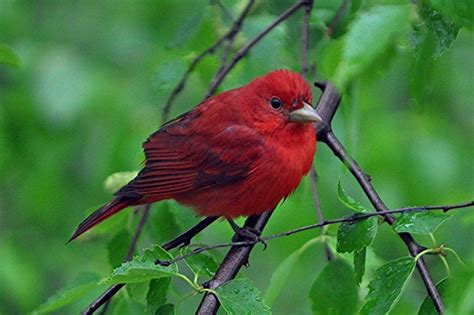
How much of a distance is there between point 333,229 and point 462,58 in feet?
10.6

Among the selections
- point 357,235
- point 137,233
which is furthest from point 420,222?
point 137,233

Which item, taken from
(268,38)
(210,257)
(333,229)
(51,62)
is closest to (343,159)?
(333,229)

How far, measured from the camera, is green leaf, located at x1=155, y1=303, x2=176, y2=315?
2.73 metres

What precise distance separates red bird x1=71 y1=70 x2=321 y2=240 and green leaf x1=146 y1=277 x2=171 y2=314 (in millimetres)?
864

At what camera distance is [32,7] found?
279 inches

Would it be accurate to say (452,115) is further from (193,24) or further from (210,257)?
(210,257)

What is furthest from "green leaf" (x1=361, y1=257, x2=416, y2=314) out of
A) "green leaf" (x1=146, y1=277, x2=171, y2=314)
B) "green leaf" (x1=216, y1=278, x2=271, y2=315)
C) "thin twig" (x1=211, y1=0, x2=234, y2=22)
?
"thin twig" (x1=211, y1=0, x2=234, y2=22)

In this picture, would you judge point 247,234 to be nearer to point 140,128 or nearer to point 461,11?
point 461,11

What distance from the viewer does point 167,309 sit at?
273cm

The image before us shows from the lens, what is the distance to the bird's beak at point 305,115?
11.6ft

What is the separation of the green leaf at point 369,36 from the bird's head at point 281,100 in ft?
4.91

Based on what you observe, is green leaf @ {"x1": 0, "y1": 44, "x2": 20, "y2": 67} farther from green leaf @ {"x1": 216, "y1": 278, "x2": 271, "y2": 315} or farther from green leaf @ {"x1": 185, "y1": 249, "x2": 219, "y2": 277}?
green leaf @ {"x1": 216, "y1": 278, "x2": 271, "y2": 315}

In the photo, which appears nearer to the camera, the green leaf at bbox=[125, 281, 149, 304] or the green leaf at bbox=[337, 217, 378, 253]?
the green leaf at bbox=[337, 217, 378, 253]

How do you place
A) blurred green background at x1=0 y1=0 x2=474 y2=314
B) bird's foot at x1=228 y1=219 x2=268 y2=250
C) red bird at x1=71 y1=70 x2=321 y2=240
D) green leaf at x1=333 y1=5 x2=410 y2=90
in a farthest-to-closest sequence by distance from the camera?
1. blurred green background at x1=0 y1=0 x2=474 y2=314
2. red bird at x1=71 y1=70 x2=321 y2=240
3. bird's foot at x1=228 y1=219 x2=268 y2=250
4. green leaf at x1=333 y1=5 x2=410 y2=90
